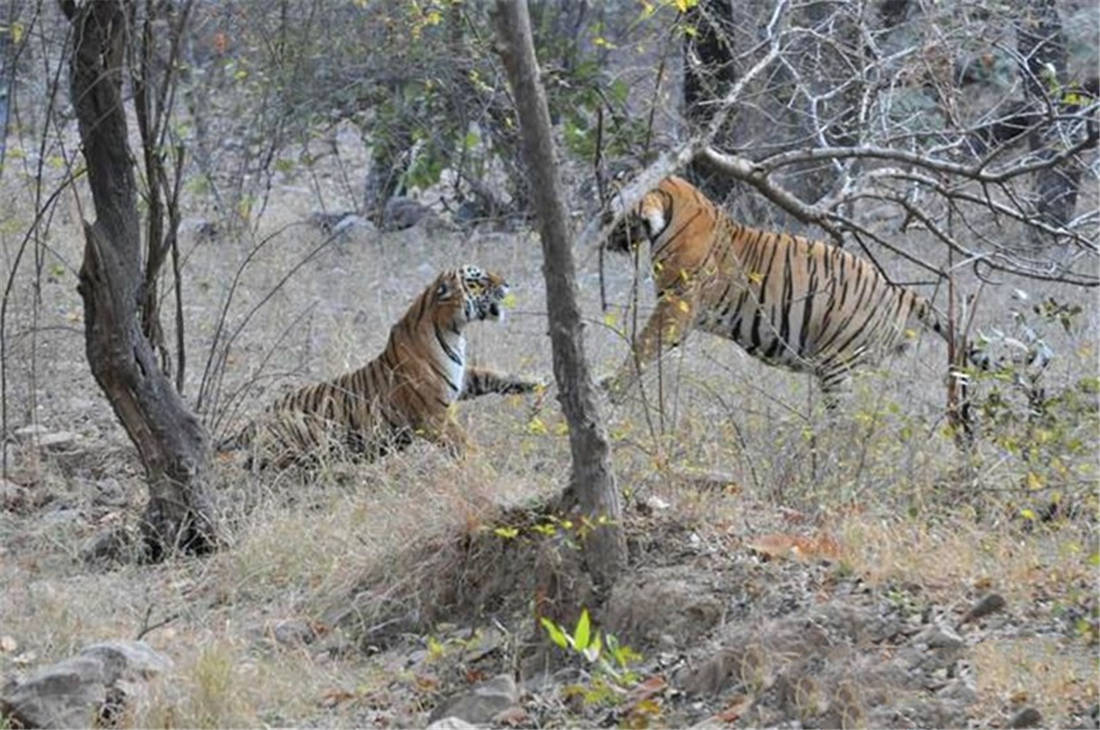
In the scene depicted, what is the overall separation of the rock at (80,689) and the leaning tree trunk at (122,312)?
204 centimetres

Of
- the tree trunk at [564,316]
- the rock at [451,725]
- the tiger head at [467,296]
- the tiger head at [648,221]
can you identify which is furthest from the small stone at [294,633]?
the tiger head at [467,296]

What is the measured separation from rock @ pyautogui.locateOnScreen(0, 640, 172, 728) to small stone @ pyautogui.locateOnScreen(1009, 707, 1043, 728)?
7.88 feet

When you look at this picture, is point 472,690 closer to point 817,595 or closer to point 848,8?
point 817,595

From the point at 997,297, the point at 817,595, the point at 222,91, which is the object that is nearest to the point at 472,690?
the point at 817,595

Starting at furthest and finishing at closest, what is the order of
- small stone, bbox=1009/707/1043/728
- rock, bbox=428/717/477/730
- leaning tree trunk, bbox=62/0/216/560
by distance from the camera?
leaning tree trunk, bbox=62/0/216/560 → rock, bbox=428/717/477/730 → small stone, bbox=1009/707/1043/728

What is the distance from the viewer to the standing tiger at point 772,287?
→ 8922mm

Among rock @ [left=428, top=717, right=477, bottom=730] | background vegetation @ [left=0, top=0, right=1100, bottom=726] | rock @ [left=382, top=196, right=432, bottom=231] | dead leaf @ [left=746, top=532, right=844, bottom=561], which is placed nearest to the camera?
rock @ [left=428, top=717, right=477, bottom=730]

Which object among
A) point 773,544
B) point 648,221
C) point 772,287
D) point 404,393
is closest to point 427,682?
point 773,544

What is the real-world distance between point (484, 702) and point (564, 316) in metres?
1.18

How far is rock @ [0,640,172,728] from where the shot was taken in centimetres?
513

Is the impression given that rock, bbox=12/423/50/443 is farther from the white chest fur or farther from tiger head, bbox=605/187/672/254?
tiger head, bbox=605/187/672/254

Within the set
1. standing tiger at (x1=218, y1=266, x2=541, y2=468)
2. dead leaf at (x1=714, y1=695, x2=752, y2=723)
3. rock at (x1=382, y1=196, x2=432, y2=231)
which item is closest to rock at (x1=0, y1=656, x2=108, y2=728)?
dead leaf at (x1=714, y1=695, x2=752, y2=723)

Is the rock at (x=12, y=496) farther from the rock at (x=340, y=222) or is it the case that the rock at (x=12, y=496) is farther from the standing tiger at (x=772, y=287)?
the rock at (x=340, y=222)

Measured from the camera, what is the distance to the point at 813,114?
7754 millimetres
